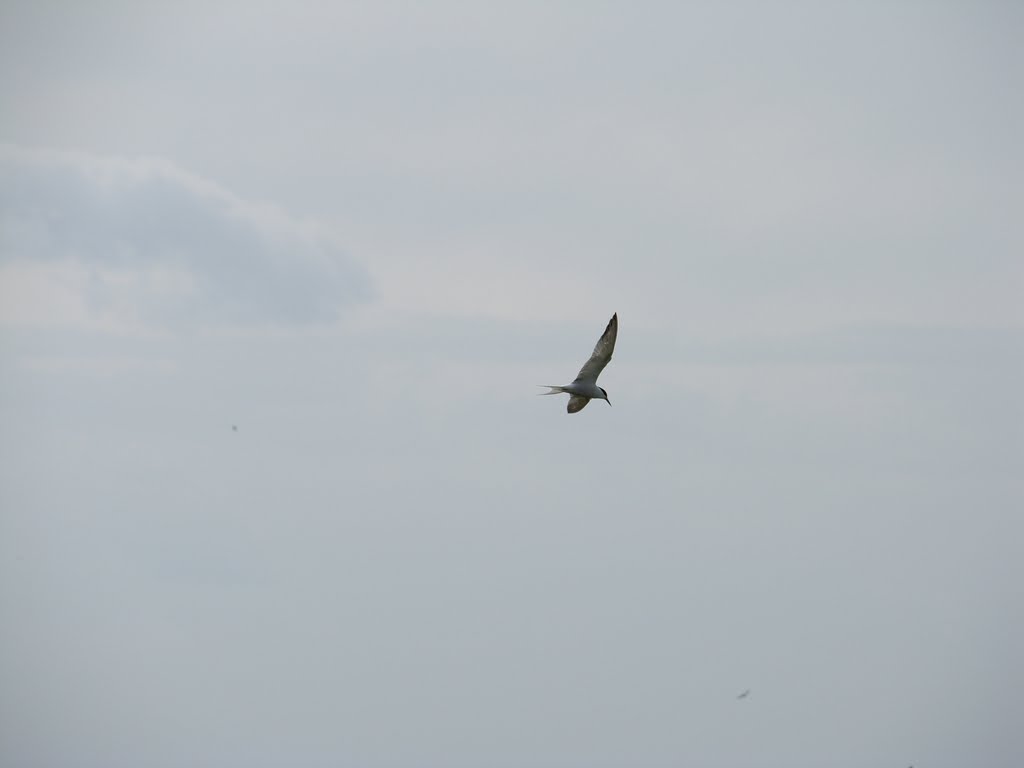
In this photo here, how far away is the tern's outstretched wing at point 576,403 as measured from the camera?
70.1 metres

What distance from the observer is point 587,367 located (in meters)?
69.2

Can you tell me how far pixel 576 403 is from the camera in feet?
231

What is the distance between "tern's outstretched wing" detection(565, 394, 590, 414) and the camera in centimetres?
7006
